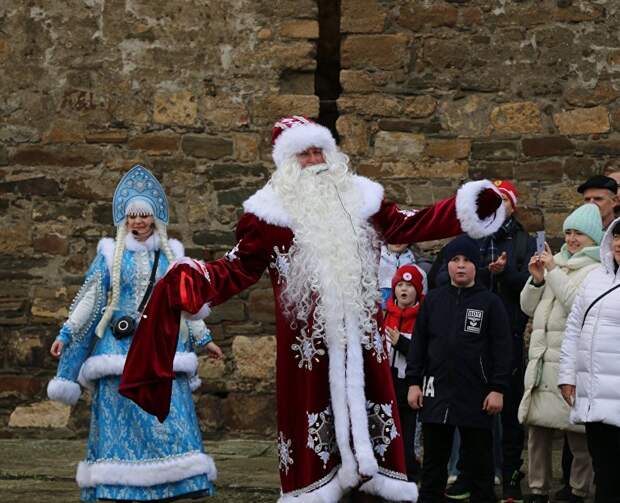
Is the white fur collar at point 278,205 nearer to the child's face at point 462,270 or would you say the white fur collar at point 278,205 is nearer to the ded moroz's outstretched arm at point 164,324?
the ded moroz's outstretched arm at point 164,324

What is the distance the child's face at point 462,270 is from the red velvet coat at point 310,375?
1357 mm

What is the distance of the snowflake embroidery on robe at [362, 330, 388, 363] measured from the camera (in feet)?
19.4

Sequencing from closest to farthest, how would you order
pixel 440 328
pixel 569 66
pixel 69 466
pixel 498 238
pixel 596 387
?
pixel 596 387 < pixel 440 328 < pixel 498 238 < pixel 69 466 < pixel 569 66

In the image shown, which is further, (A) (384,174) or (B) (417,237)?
(A) (384,174)

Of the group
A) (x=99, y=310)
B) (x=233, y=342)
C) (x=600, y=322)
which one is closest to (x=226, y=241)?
(x=233, y=342)

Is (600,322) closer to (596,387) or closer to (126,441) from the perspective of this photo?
(596,387)

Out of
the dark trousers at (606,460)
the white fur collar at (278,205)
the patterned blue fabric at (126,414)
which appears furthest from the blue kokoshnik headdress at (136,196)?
the dark trousers at (606,460)

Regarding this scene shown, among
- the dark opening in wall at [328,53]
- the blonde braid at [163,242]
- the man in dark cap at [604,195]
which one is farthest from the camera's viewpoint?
the dark opening in wall at [328,53]

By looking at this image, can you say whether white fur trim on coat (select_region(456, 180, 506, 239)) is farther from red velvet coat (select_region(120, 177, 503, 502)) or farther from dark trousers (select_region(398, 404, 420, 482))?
dark trousers (select_region(398, 404, 420, 482))

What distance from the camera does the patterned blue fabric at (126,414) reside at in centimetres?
748

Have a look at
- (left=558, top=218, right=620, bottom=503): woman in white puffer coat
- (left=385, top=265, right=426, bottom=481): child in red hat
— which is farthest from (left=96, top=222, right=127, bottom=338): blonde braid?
(left=558, top=218, right=620, bottom=503): woman in white puffer coat

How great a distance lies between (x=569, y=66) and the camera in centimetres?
967

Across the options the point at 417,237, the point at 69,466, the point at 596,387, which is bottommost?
the point at 69,466

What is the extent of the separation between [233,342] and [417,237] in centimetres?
416
